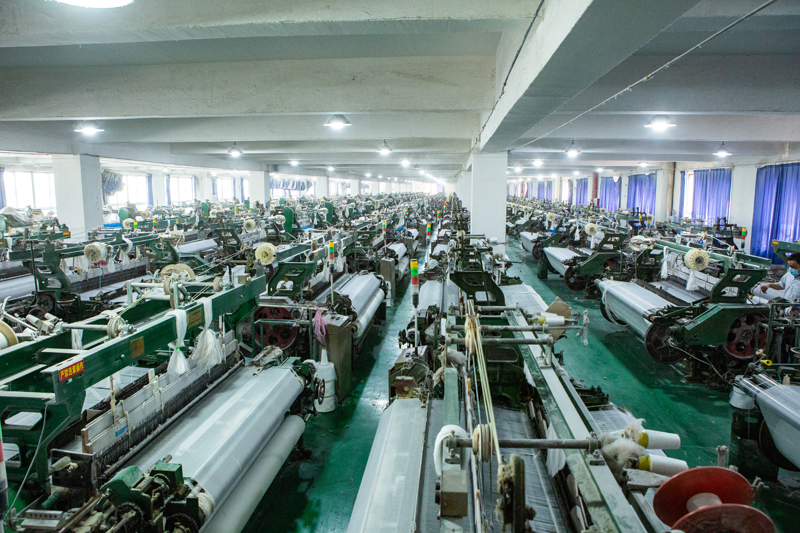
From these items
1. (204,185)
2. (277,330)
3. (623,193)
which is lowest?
(277,330)

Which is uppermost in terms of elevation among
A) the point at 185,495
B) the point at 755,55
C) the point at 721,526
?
the point at 755,55

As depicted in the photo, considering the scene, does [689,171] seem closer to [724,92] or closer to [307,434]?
[724,92]

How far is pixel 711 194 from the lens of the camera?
766 inches

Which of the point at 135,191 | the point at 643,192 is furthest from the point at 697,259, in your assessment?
the point at 135,191

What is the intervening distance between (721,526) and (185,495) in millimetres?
3001

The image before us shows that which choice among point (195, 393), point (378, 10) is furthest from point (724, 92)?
point (195, 393)

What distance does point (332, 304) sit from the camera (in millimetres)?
7430

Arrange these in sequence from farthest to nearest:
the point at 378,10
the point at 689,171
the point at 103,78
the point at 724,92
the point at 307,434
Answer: the point at 689,171 < the point at 103,78 < the point at 724,92 < the point at 307,434 < the point at 378,10

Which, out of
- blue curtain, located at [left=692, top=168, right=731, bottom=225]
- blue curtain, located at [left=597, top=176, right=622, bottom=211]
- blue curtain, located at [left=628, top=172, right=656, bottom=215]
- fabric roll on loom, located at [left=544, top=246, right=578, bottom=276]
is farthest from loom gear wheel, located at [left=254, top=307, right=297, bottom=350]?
blue curtain, located at [left=597, top=176, right=622, bottom=211]

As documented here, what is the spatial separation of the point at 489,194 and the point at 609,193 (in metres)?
22.4

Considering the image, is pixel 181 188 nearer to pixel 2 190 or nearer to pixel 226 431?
pixel 2 190

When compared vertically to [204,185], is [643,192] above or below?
below

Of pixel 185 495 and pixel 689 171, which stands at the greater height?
pixel 689 171

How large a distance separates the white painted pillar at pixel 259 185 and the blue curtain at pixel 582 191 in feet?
73.6
